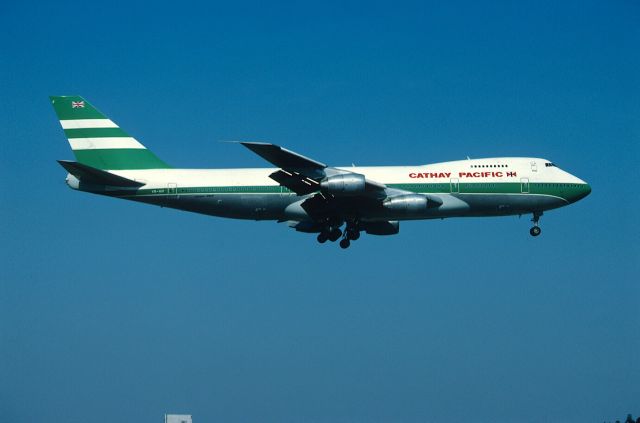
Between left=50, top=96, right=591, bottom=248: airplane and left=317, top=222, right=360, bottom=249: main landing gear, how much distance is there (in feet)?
0.21

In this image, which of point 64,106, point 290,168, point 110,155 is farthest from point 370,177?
point 64,106

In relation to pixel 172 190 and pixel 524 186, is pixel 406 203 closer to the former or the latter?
pixel 524 186

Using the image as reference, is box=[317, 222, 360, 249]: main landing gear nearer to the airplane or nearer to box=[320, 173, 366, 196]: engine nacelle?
the airplane

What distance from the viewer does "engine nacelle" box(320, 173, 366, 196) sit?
54.1 meters

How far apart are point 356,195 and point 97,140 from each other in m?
19.0

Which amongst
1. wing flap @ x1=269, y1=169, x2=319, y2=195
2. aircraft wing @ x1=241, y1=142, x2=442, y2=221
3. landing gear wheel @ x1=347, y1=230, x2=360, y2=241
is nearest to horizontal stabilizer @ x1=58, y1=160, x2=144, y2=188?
wing flap @ x1=269, y1=169, x2=319, y2=195

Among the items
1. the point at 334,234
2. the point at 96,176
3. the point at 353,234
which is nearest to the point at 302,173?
the point at 334,234

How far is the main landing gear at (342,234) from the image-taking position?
2339 inches

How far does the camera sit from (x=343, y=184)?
54031 millimetres

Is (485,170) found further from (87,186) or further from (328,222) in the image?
(87,186)

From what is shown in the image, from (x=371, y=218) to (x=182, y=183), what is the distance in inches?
476

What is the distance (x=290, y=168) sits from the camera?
178 ft

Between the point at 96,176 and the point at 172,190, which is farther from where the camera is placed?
the point at 172,190

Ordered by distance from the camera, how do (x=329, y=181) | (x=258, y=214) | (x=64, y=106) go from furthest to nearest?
(x=64, y=106)
(x=258, y=214)
(x=329, y=181)
